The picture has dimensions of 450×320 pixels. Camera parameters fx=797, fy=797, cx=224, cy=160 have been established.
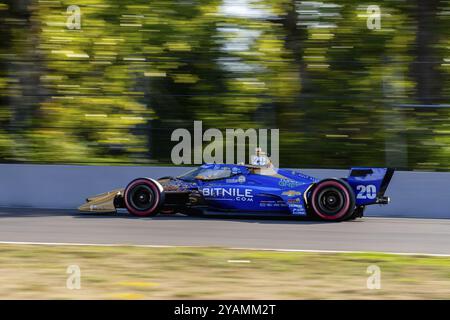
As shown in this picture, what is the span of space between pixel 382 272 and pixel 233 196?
15.5 feet

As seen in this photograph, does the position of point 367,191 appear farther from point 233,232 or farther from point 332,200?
point 233,232

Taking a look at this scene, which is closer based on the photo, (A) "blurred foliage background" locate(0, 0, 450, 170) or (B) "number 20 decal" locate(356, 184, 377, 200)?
(B) "number 20 decal" locate(356, 184, 377, 200)

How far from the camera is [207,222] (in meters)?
11.8

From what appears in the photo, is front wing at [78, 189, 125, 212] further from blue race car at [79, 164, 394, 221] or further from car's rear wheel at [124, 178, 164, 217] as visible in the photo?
car's rear wheel at [124, 178, 164, 217]

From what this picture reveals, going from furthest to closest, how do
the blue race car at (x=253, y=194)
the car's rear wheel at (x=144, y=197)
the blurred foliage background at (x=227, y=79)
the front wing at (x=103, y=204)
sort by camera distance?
the blurred foliage background at (x=227, y=79)
the front wing at (x=103, y=204)
the car's rear wheel at (x=144, y=197)
the blue race car at (x=253, y=194)

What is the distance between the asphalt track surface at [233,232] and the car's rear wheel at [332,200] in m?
0.18

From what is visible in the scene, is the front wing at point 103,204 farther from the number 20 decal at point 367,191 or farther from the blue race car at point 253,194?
the number 20 decal at point 367,191

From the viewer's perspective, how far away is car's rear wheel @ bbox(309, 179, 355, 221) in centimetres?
1174

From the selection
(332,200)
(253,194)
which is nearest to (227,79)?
(253,194)

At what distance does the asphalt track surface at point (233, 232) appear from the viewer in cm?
955

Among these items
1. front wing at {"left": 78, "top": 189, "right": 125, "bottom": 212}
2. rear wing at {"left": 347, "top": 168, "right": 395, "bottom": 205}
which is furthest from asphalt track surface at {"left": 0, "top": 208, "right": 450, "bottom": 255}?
rear wing at {"left": 347, "top": 168, "right": 395, "bottom": 205}

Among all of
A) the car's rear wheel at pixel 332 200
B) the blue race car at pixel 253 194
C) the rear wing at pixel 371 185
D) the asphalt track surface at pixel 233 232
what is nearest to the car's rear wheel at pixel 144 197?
the blue race car at pixel 253 194

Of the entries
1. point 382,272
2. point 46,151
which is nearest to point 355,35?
point 46,151

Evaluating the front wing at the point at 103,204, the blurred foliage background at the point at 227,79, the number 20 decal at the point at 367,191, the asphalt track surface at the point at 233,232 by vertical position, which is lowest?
the asphalt track surface at the point at 233,232
